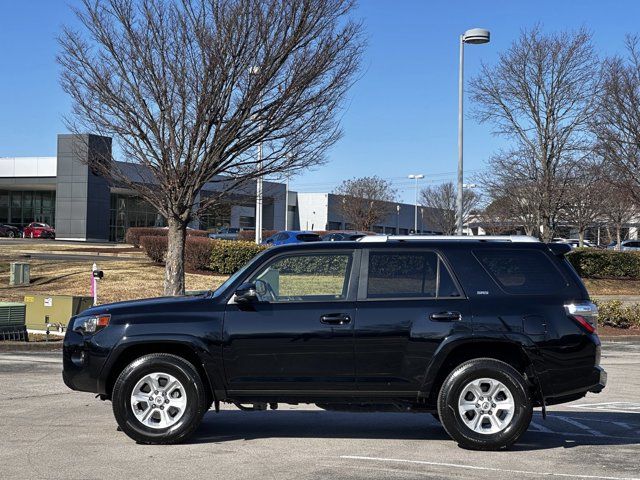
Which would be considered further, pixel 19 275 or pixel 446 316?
pixel 19 275

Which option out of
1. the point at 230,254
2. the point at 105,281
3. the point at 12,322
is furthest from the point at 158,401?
the point at 230,254

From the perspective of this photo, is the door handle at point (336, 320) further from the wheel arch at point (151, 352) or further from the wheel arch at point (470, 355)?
the wheel arch at point (151, 352)

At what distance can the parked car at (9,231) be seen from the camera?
6550 centimetres

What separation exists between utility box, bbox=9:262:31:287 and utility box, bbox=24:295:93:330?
25.5 ft

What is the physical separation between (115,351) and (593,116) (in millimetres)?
22855

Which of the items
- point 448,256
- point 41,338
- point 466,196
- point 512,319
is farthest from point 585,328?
point 466,196

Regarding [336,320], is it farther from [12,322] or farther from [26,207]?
[26,207]

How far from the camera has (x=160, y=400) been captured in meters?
7.08

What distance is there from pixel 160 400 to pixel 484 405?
9.51ft

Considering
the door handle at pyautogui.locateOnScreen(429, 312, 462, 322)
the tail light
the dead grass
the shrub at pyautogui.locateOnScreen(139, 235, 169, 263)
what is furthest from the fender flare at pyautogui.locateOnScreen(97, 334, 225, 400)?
the shrub at pyautogui.locateOnScreen(139, 235, 169, 263)

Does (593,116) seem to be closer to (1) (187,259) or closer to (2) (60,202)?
(1) (187,259)

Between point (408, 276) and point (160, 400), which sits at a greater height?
point (408, 276)

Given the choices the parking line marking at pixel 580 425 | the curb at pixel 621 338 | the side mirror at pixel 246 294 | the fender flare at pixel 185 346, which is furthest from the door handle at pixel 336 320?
the curb at pixel 621 338

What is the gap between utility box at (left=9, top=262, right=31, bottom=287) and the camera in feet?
76.5
